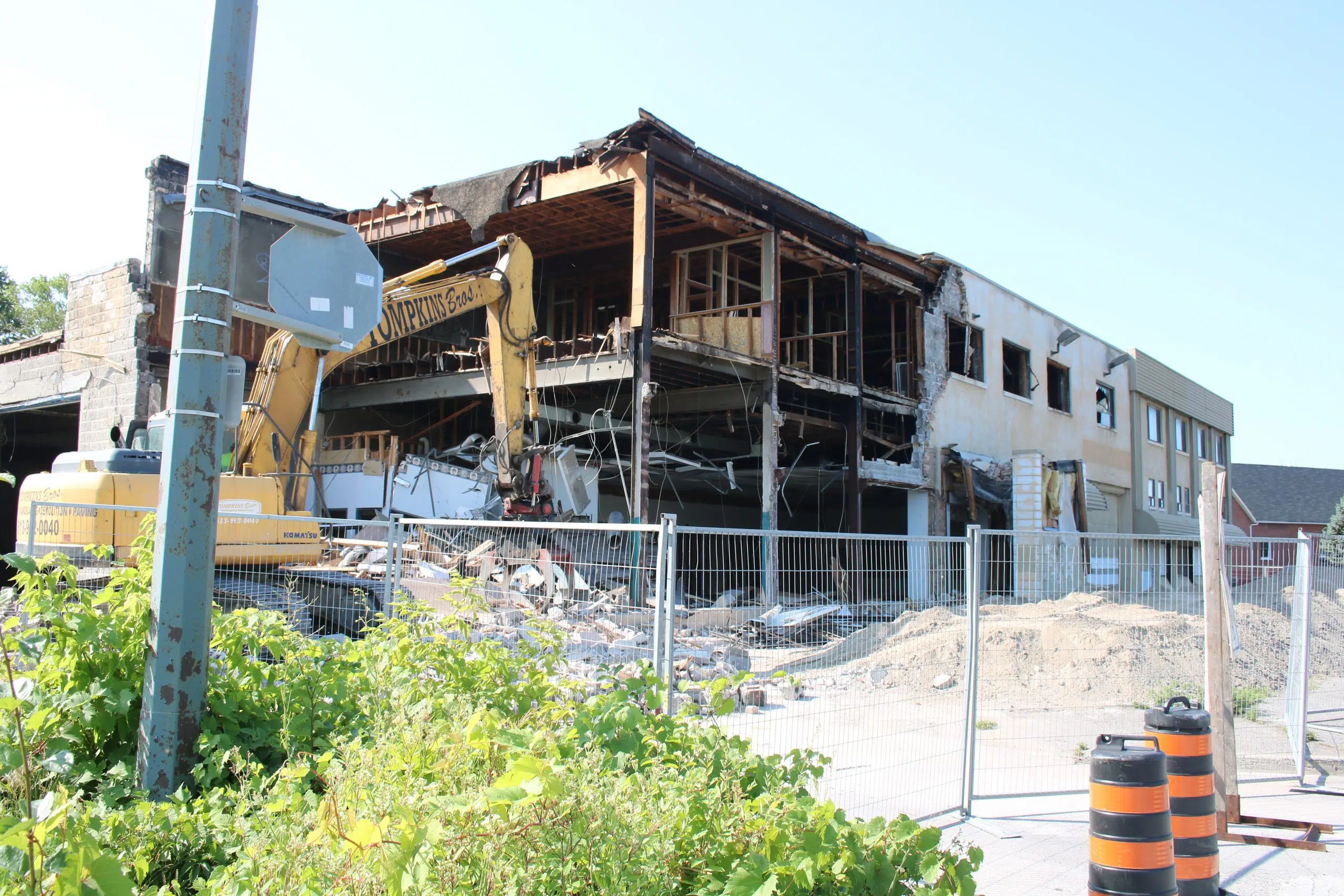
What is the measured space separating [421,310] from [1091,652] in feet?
36.7

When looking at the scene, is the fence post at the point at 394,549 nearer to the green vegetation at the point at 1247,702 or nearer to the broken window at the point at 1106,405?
the green vegetation at the point at 1247,702

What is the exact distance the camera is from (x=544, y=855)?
2293mm

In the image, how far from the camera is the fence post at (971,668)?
6516 millimetres

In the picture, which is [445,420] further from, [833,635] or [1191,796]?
[1191,796]

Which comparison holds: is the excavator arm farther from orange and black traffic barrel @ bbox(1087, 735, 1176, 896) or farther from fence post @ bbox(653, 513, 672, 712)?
orange and black traffic barrel @ bbox(1087, 735, 1176, 896)

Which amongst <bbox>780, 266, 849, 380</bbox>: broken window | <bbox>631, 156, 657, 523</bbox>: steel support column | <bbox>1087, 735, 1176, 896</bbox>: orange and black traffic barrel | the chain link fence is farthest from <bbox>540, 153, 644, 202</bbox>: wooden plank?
<bbox>1087, 735, 1176, 896</bbox>: orange and black traffic barrel

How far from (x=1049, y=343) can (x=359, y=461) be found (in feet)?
70.7

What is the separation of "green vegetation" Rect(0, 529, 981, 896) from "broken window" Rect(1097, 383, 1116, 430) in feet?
110

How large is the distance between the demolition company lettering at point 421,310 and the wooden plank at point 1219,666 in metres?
11.6

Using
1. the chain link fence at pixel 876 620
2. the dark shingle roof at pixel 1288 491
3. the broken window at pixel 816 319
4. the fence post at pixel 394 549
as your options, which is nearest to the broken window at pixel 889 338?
the broken window at pixel 816 319

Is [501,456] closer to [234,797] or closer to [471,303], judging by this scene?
[471,303]

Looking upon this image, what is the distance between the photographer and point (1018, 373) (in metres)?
29.4

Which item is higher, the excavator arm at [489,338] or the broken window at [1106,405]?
the broken window at [1106,405]

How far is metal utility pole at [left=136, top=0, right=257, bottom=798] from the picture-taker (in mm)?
3463
